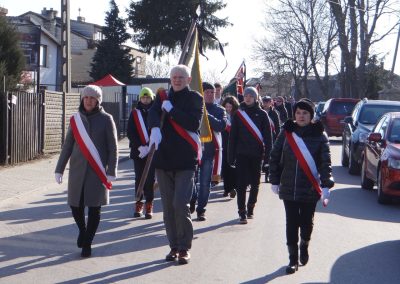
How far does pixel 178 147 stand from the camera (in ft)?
25.2

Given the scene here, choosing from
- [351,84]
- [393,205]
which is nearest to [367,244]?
[393,205]

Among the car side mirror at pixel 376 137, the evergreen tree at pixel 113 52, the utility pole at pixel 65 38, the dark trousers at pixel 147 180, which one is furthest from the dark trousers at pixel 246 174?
the evergreen tree at pixel 113 52

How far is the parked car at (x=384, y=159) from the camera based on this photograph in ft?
39.9

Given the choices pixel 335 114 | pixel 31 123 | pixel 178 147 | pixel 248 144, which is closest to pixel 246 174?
pixel 248 144

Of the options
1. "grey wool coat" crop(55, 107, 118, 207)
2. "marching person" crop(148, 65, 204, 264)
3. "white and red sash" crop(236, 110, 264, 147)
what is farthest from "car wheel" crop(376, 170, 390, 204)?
"grey wool coat" crop(55, 107, 118, 207)

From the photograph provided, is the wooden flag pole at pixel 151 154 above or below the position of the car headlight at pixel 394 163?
above

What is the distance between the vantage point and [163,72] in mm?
91312

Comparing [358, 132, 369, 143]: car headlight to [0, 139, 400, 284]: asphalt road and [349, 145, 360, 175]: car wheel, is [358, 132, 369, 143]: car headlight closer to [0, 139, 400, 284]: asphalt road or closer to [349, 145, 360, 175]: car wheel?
[349, 145, 360, 175]: car wheel

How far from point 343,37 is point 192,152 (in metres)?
38.8

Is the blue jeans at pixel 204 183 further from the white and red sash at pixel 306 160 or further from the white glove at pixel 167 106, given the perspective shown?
the white and red sash at pixel 306 160

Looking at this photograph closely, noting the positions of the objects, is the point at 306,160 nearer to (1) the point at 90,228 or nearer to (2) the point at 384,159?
(1) the point at 90,228

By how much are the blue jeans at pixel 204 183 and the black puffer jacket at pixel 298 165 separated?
297cm

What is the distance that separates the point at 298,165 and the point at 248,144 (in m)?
2.78

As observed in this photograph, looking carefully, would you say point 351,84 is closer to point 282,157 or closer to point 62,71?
point 62,71
